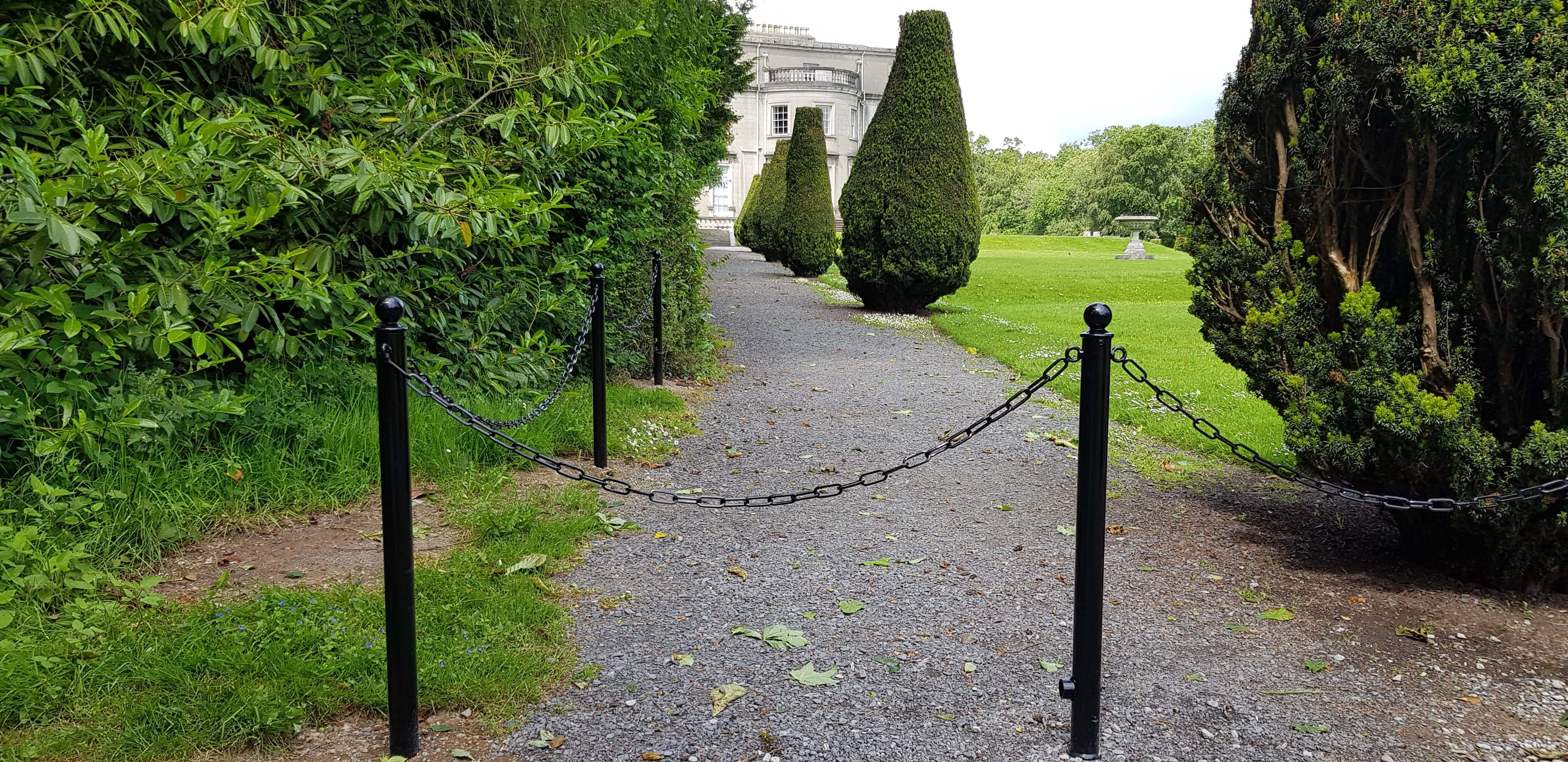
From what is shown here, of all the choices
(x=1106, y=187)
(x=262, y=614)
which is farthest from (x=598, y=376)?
(x=1106, y=187)

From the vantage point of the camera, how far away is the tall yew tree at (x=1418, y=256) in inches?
140

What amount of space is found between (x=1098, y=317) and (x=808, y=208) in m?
19.6

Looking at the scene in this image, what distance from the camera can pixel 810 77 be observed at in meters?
55.0

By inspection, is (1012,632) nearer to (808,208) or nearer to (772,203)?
(808,208)

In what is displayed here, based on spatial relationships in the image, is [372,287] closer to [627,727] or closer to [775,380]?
[627,727]

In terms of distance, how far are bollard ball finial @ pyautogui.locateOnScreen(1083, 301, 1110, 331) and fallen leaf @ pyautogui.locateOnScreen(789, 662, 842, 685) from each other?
137cm

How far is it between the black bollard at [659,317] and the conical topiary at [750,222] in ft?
75.6

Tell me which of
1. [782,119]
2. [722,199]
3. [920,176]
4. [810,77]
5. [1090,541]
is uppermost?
[810,77]

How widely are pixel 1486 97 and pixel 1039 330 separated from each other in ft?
32.4

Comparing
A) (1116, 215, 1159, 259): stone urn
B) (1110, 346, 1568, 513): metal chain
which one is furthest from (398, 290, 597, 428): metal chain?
(1116, 215, 1159, 259): stone urn

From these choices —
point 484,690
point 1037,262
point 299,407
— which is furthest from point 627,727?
point 1037,262

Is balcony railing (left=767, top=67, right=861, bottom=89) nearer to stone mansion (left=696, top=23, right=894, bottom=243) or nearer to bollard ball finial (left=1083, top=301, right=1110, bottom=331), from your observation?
stone mansion (left=696, top=23, right=894, bottom=243)

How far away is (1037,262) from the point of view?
109 feet

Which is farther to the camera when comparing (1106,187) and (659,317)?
(1106,187)
